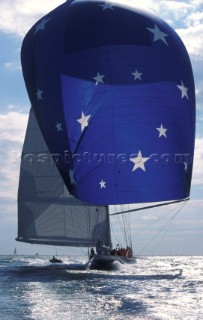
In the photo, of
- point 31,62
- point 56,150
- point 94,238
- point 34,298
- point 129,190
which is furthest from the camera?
point 94,238

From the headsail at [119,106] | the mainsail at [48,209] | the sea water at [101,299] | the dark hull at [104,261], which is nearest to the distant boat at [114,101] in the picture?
the headsail at [119,106]

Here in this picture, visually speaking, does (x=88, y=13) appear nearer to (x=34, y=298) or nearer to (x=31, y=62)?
(x=31, y=62)

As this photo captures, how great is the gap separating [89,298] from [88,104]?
11.1 meters

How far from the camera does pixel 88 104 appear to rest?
28094 millimetres

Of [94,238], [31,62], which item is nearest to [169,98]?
[31,62]

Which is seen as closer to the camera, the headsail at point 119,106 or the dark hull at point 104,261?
the headsail at point 119,106

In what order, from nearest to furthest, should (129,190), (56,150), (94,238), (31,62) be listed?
1. (129,190)
2. (56,150)
3. (31,62)
4. (94,238)

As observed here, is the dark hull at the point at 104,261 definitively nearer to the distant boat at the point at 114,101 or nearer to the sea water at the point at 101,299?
the sea water at the point at 101,299

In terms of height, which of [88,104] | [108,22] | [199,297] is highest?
[108,22]

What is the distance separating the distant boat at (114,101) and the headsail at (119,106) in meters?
0.05

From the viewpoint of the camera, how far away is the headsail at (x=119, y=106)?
27.6 m

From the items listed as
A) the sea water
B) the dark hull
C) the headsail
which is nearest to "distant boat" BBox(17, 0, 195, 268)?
the headsail

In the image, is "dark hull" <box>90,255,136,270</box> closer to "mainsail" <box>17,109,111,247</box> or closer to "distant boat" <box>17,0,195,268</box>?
"mainsail" <box>17,109,111,247</box>

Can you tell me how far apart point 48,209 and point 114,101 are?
46.9 feet
